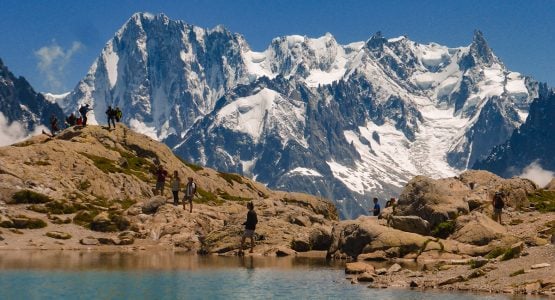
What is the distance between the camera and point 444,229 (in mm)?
65875

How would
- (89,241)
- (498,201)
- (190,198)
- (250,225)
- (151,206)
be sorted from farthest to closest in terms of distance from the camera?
(151,206) < (190,198) < (89,241) < (250,225) < (498,201)

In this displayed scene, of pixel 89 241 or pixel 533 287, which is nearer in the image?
pixel 533 287

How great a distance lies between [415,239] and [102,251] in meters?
28.6

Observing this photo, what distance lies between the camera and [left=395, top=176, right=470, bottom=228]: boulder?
225 feet

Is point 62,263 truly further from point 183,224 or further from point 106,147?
point 106,147

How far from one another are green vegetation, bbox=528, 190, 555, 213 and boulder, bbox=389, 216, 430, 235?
1495 centimetres

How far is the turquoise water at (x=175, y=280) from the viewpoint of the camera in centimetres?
4100

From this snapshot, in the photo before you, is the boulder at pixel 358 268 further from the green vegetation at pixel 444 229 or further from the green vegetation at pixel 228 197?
the green vegetation at pixel 228 197

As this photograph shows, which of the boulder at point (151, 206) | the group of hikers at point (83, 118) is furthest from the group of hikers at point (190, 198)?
the group of hikers at point (83, 118)

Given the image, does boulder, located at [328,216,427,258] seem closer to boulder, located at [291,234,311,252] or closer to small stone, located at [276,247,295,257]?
small stone, located at [276,247,295,257]

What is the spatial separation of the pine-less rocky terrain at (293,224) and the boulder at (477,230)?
0.09 m

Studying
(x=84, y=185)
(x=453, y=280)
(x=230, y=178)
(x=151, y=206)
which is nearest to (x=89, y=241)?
(x=151, y=206)

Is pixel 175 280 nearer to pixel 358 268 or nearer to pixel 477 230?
pixel 358 268

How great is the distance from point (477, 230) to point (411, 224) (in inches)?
255
